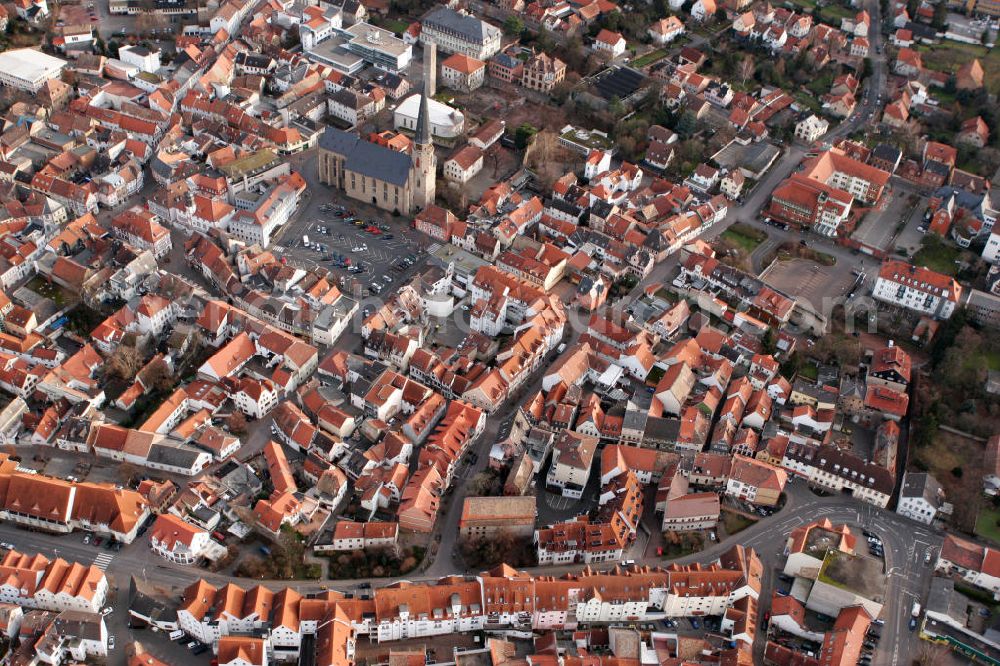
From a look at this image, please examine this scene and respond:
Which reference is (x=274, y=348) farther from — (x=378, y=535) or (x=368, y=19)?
(x=368, y=19)

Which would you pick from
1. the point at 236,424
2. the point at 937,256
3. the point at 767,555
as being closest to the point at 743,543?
the point at 767,555

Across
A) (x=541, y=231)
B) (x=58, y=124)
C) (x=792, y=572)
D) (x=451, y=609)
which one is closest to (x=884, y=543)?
(x=792, y=572)

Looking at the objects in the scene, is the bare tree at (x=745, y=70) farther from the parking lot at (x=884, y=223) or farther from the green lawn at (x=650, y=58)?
the parking lot at (x=884, y=223)

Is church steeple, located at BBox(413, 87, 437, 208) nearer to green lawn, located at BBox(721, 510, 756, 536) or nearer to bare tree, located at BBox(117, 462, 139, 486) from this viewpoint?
bare tree, located at BBox(117, 462, 139, 486)

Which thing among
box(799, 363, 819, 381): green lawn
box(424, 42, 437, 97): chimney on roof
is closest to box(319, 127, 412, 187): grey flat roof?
box(424, 42, 437, 97): chimney on roof

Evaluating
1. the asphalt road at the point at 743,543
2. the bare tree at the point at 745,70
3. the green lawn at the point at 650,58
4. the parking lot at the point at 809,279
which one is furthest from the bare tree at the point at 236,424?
the bare tree at the point at 745,70

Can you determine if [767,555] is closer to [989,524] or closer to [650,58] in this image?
[989,524]
